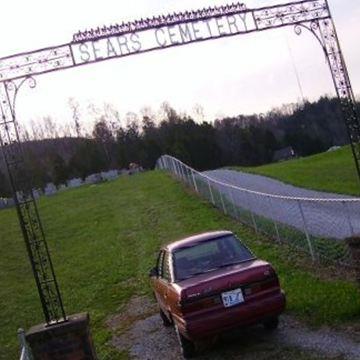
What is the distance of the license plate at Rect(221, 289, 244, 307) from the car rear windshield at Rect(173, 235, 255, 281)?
758 millimetres

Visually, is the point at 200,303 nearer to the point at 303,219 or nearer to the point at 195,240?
the point at 195,240

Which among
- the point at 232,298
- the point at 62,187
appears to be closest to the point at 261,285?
the point at 232,298

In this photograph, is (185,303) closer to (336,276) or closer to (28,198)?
(28,198)

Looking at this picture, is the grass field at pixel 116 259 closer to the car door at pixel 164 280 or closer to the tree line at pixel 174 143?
the car door at pixel 164 280

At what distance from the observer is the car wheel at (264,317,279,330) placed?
923 cm

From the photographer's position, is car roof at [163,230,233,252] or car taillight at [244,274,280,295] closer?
car taillight at [244,274,280,295]

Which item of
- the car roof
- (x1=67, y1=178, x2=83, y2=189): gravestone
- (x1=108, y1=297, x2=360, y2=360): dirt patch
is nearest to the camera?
(x1=108, y1=297, x2=360, y2=360): dirt patch

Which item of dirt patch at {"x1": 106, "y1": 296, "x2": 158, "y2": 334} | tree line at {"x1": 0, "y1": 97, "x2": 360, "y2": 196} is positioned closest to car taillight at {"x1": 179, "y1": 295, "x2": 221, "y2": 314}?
dirt patch at {"x1": 106, "y1": 296, "x2": 158, "y2": 334}

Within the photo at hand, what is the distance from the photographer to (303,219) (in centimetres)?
1272

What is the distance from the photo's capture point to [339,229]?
45.8 feet

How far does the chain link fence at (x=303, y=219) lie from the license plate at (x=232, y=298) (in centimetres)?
258

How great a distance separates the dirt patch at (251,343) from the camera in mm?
7973

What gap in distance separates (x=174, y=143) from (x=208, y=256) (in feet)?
259

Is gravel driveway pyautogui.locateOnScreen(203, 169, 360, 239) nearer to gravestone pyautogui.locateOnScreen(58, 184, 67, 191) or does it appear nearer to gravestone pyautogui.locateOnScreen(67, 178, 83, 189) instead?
gravestone pyautogui.locateOnScreen(58, 184, 67, 191)
